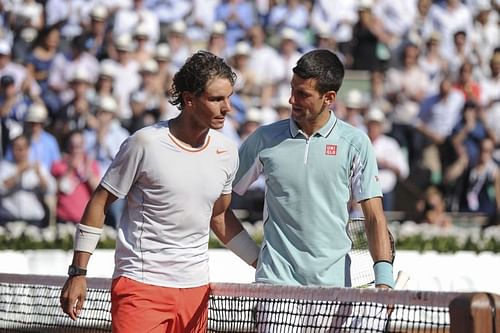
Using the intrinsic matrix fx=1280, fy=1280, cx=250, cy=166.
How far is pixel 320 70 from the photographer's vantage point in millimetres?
7105

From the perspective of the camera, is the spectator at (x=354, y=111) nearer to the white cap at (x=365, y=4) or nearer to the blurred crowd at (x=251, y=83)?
the blurred crowd at (x=251, y=83)

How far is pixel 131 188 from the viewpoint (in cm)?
670

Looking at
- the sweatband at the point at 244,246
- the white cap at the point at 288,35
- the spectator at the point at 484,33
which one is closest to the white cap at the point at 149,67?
the white cap at the point at 288,35

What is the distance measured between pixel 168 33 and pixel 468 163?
15.8 ft

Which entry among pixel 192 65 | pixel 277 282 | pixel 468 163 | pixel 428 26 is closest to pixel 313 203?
pixel 277 282

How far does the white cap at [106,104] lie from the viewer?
651 inches

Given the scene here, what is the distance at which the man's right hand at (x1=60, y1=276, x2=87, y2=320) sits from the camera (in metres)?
6.52

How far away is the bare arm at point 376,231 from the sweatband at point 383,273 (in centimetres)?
3

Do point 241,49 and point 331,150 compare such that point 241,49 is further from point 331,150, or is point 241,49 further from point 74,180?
point 331,150

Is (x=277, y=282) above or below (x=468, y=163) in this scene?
below

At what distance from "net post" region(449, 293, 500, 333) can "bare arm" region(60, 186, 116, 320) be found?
81.7 inches

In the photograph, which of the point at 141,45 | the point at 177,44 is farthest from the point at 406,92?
the point at 141,45

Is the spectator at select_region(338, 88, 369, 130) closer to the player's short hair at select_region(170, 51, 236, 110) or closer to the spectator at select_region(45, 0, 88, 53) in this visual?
the spectator at select_region(45, 0, 88, 53)

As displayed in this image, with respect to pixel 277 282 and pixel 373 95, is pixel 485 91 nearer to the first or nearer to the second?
pixel 373 95
